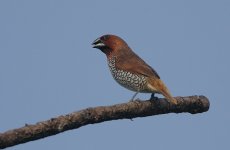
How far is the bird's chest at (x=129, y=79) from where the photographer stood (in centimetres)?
841

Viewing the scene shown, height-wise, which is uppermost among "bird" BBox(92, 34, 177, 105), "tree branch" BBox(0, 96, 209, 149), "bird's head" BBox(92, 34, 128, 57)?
"bird's head" BBox(92, 34, 128, 57)

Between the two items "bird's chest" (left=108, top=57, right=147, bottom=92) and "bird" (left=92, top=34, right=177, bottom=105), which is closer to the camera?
"bird" (left=92, top=34, right=177, bottom=105)

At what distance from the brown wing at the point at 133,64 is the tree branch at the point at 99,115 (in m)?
1.34

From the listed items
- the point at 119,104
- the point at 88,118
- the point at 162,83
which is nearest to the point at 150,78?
the point at 162,83

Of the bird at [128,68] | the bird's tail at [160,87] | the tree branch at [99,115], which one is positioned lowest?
the tree branch at [99,115]

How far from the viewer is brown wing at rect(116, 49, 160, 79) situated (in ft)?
27.9

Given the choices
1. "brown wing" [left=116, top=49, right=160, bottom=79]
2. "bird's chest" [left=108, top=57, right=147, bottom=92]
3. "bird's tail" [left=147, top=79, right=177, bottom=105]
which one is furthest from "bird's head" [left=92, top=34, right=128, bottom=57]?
"bird's tail" [left=147, top=79, right=177, bottom=105]

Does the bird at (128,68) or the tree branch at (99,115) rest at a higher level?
the bird at (128,68)

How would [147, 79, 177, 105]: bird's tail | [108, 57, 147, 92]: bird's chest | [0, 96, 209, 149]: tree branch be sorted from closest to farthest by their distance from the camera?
[0, 96, 209, 149]: tree branch → [147, 79, 177, 105]: bird's tail → [108, 57, 147, 92]: bird's chest

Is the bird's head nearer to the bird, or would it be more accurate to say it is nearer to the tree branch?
the bird

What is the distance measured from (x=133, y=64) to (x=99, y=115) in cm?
322

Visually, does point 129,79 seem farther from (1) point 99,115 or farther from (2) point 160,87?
(1) point 99,115

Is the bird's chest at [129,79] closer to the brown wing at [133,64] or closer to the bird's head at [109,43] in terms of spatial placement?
the brown wing at [133,64]

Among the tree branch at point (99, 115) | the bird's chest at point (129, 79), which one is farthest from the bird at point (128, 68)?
the tree branch at point (99, 115)
